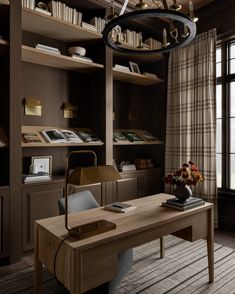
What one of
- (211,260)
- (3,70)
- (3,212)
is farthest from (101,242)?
(3,70)

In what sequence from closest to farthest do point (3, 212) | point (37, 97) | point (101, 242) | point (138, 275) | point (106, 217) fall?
point (101, 242), point (106, 217), point (138, 275), point (3, 212), point (37, 97)

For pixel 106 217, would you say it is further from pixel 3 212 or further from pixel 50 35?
pixel 50 35

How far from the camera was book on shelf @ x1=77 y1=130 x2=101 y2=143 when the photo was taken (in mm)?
3312

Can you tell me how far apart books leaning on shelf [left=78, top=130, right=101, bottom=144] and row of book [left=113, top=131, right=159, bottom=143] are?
0.35 metres

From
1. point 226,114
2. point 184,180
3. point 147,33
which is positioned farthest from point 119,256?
point 147,33

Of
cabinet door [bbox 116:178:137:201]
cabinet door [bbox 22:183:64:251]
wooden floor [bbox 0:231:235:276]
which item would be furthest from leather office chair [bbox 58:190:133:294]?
cabinet door [bbox 116:178:137:201]

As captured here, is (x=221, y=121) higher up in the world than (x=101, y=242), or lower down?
higher up

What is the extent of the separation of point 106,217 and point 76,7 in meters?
2.82

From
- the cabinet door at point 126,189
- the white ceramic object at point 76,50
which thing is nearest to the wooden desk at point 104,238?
the cabinet door at point 126,189

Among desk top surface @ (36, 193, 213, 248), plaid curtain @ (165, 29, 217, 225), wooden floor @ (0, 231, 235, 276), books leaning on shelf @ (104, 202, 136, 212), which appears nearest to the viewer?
desk top surface @ (36, 193, 213, 248)

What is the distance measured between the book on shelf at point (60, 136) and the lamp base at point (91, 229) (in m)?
1.61

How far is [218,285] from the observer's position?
84.5 inches

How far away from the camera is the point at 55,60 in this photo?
3.09 metres

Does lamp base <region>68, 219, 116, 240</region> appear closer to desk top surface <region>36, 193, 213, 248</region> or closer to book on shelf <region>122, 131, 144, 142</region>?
desk top surface <region>36, 193, 213, 248</region>
